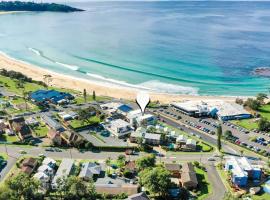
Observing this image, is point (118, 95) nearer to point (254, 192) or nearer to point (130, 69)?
point (130, 69)

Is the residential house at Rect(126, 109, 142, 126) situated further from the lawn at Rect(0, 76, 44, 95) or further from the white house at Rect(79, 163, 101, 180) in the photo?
the lawn at Rect(0, 76, 44, 95)

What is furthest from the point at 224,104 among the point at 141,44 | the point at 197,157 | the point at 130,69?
the point at 141,44

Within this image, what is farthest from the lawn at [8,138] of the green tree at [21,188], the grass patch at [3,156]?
the green tree at [21,188]

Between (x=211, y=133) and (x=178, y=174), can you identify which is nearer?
(x=178, y=174)

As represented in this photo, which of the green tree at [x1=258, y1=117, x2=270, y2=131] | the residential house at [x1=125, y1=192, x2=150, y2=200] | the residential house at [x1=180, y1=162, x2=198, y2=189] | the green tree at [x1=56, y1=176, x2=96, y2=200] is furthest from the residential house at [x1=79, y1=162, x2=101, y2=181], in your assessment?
the green tree at [x1=258, y1=117, x2=270, y2=131]

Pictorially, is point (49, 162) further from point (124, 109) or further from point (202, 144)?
point (202, 144)

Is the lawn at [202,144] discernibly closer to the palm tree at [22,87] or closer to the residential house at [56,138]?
the residential house at [56,138]

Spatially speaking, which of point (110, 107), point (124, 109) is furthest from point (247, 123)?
point (110, 107)

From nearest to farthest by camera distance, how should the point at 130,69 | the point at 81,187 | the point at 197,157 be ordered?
the point at 81,187 → the point at 197,157 → the point at 130,69
